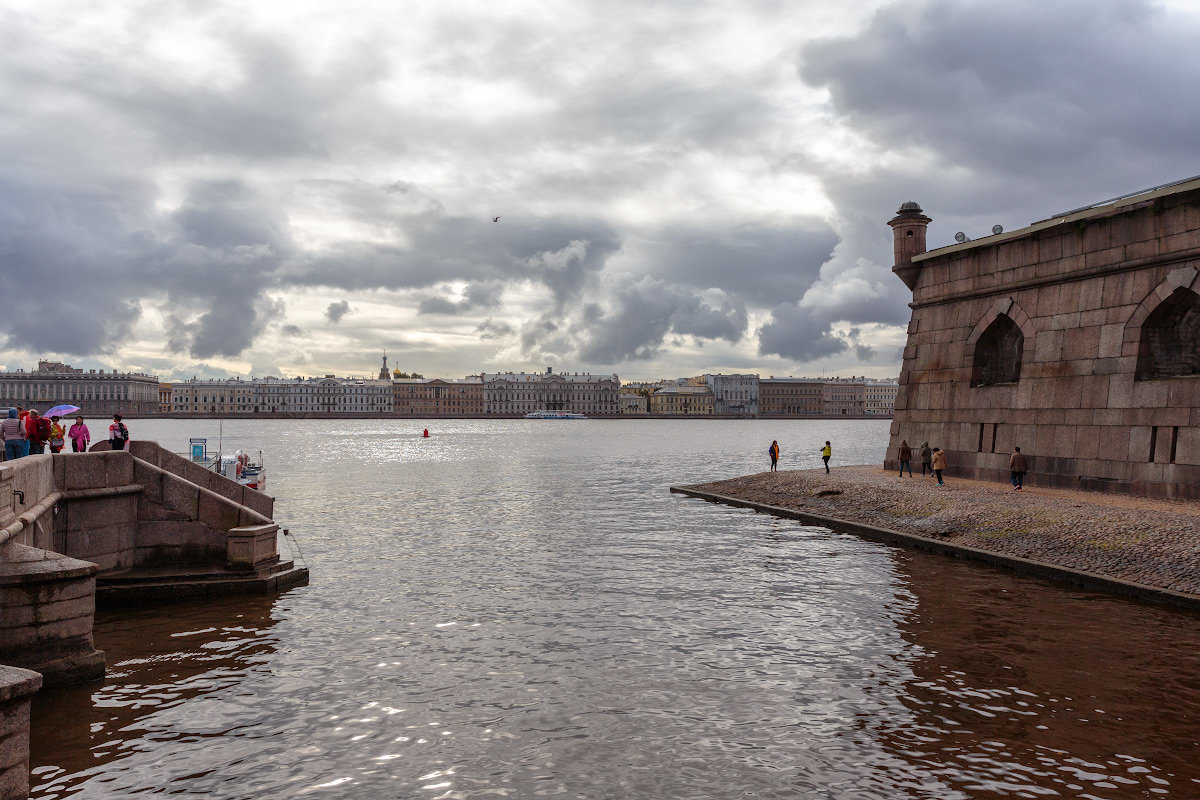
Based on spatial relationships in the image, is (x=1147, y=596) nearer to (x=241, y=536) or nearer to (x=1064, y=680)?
(x=1064, y=680)

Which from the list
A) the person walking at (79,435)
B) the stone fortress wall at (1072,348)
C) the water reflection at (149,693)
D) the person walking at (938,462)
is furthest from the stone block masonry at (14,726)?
the person walking at (938,462)

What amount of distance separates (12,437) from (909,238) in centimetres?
2193

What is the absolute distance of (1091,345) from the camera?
18219 millimetres

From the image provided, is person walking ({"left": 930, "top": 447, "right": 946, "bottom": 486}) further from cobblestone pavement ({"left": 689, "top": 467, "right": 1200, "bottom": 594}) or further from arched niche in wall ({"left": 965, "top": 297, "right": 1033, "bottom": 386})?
arched niche in wall ({"left": 965, "top": 297, "right": 1033, "bottom": 386})

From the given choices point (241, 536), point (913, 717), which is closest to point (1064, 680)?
point (913, 717)

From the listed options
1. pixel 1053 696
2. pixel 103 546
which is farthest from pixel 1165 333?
pixel 103 546

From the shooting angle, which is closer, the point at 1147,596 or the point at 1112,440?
the point at 1147,596

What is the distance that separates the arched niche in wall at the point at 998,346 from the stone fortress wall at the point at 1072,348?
0.03m

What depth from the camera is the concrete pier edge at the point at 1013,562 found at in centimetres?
1111

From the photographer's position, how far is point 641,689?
8.20 meters

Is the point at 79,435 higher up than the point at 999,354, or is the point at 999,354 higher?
the point at 999,354

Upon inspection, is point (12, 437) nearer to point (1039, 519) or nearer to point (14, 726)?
point (14, 726)

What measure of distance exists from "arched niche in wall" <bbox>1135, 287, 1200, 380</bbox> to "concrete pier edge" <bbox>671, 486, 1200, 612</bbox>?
5.89 metres

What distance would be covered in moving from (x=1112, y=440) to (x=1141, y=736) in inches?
489
